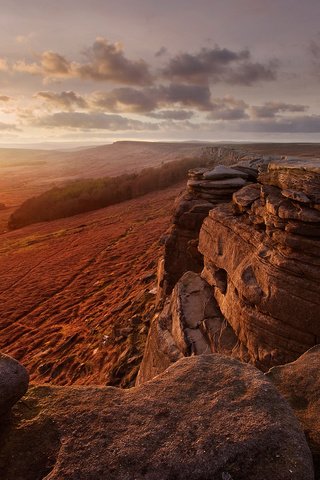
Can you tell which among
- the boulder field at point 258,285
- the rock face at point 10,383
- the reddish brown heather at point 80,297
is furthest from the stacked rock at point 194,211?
the rock face at point 10,383

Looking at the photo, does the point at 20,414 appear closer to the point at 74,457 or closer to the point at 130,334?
the point at 74,457

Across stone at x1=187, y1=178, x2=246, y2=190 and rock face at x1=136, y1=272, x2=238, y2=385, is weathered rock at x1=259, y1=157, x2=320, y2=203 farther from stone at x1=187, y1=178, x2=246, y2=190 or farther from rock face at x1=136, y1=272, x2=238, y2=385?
stone at x1=187, y1=178, x2=246, y2=190

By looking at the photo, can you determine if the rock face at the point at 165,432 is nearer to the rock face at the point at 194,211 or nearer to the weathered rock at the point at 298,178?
the weathered rock at the point at 298,178

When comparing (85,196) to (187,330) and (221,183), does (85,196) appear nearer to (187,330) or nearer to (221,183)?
(221,183)

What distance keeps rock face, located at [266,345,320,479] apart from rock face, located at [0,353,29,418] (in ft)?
10.6

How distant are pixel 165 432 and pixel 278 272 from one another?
4.47 m

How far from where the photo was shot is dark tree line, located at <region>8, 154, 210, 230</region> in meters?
38.7

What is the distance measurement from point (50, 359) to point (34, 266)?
11.1 m

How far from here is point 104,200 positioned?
41406 mm

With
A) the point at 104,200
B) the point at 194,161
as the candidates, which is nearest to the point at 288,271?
the point at 104,200

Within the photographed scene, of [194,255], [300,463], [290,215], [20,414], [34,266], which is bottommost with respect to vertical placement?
[34,266]

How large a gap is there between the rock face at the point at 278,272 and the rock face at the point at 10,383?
194 inches

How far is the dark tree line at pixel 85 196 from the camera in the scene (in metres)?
38.7

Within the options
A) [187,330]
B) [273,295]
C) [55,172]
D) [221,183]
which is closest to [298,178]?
[273,295]
